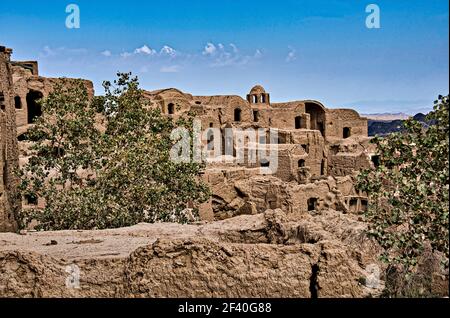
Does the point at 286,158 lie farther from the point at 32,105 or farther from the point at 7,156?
the point at 32,105

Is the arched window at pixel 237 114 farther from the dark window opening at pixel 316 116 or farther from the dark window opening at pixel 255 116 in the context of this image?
the dark window opening at pixel 316 116

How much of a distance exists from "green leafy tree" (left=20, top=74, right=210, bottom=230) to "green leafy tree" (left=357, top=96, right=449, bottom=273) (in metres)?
8.04

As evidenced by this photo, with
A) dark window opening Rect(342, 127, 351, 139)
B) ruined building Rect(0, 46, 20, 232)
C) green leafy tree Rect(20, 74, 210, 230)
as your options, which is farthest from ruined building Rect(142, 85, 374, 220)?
ruined building Rect(0, 46, 20, 232)

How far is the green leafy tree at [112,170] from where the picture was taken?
1413 centimetres

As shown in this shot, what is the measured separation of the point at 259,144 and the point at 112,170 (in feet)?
50.9

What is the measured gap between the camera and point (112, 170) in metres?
14.5

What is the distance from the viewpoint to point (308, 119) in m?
44.8

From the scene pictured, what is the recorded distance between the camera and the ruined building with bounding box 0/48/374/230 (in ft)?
65.6

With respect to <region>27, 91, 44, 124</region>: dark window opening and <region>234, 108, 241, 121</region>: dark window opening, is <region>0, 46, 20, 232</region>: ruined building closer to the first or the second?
<region>27, 91, 44, 124</region>: dark window opening

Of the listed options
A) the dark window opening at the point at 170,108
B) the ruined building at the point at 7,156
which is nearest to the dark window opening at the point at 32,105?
the dark window opening at the point at 170,108

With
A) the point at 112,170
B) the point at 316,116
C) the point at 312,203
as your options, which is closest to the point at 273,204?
the point at 312,203

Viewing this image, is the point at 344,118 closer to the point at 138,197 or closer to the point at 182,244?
the point at 138,197

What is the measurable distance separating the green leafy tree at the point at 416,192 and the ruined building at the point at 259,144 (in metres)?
5.95
